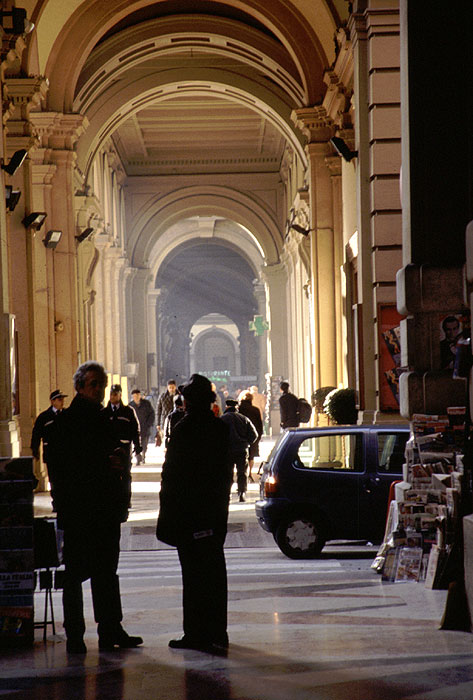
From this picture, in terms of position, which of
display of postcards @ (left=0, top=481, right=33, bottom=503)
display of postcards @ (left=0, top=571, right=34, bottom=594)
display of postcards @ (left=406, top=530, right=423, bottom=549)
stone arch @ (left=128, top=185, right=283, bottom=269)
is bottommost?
display of postcards @ (left=406, top=530, right=423, bottom=549)

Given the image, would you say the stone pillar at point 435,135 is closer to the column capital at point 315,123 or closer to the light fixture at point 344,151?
the light fixture at point 344,151

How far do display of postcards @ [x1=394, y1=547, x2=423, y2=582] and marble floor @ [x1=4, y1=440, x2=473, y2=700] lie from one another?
152 mm

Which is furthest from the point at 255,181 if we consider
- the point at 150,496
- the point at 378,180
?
the point at 378,180

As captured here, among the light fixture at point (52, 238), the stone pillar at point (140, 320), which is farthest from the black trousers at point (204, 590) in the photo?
the stone pillar at point (140, 320)

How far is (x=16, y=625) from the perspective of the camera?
666 cm

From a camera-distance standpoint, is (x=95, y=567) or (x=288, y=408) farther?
(x=288, y=408)

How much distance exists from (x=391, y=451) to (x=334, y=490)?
736mm

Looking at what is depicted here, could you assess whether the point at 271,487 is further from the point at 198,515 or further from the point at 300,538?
the point at 198,515

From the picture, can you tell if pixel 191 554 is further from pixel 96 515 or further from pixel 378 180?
pixel 378 180

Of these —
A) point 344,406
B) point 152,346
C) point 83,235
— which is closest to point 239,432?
point 344,406

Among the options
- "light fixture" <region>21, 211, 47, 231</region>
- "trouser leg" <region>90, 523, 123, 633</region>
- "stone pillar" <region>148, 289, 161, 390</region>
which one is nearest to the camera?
"trouser leg" <region>90, 523, 123, 633</region>

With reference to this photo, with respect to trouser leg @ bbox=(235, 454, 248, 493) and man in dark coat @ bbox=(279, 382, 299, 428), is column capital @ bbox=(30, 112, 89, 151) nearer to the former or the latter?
man in dark coat @ bbox=(279, 382, 299, 428)

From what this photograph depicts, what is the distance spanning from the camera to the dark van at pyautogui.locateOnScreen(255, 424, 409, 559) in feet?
37.7

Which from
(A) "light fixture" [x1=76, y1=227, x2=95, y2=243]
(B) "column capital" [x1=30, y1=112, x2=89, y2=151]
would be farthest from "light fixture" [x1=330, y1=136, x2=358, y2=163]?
(A) "light fixture" [x1=76, y1=227, x2=95, y2=243]
